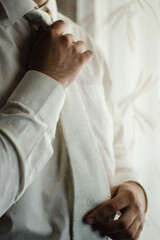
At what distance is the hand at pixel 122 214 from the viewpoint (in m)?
0.66

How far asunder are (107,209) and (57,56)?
39 centimetres

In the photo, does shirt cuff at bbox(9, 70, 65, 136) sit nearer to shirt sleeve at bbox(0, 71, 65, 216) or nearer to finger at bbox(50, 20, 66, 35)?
shirt sleeve at bbox(0, 71, 65, 216)

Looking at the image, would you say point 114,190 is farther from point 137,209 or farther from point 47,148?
point 47,148

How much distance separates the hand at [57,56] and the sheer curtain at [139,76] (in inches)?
18.1

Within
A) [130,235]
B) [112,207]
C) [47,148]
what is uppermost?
[47,148]

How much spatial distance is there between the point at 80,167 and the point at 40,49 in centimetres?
31

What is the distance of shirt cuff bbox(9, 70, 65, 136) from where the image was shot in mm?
568

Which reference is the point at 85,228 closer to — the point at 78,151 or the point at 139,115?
the point at 78,151

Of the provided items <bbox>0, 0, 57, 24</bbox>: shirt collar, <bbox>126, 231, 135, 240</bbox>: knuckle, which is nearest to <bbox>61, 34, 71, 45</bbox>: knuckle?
<bbox>0, 0, 57, 24</bbox>: shirt collar

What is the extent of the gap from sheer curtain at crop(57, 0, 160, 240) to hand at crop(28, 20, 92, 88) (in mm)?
458

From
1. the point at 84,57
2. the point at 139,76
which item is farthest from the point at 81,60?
the point at 139,76

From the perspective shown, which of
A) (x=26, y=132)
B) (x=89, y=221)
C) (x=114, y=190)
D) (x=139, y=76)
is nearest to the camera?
(x=26, y=132)

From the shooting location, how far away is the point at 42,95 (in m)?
0.59

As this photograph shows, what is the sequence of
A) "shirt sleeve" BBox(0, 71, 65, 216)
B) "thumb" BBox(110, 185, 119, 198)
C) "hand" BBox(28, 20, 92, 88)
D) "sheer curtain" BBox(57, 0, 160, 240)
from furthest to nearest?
"sheer curtain" BBox(57, 0, 160, 240)
"thumb" BBox(110, 185, 119, 198)
"hand" BBox(28, 20, 92, 88)
"shirt sleeve" BBox(0, 71, 65, 216)
